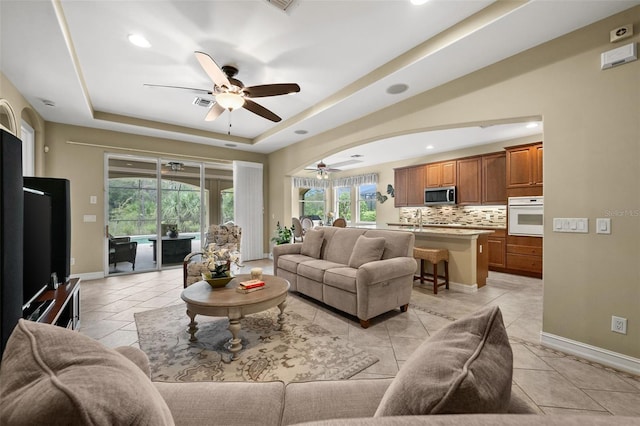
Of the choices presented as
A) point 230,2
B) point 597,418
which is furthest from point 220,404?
point 230,2

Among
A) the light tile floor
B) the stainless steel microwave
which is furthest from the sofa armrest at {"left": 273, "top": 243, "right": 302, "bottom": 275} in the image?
the stainless steel microwave

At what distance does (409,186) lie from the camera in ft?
23.8

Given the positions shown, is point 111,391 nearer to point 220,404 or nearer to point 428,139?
point 220,404

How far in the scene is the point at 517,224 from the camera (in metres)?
5.14

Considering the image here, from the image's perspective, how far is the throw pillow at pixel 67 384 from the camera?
42 cm

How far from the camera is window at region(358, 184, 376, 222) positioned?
28.6 ft

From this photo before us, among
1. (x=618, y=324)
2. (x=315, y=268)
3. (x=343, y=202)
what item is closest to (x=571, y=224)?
(x=618, y=324)

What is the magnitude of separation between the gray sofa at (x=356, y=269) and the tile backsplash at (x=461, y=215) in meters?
3.34

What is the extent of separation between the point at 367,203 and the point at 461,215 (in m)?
3.13

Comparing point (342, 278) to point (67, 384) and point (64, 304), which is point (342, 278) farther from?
point (67, 384)

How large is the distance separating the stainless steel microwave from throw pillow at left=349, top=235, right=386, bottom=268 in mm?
3896

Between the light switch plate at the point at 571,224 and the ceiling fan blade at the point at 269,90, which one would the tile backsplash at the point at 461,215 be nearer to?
the light switch plate at the point at 571,224

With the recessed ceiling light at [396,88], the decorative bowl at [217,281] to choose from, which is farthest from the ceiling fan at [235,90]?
the decorative bowl at [217,281]

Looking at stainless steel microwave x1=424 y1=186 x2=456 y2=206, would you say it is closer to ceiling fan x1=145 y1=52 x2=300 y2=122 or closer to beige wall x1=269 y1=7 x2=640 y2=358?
beige wall x1=269 y1=7 x2=640 y2=358
